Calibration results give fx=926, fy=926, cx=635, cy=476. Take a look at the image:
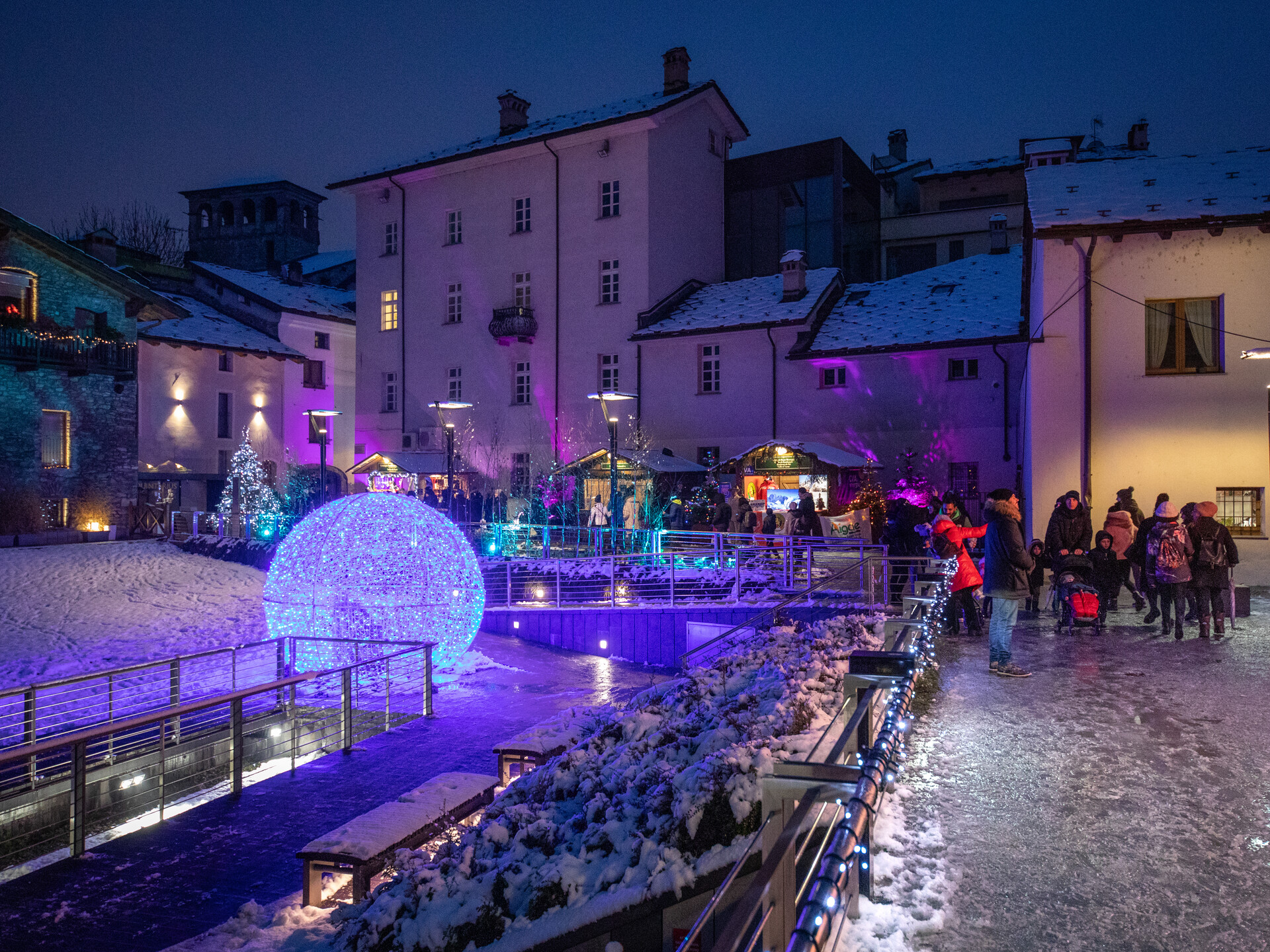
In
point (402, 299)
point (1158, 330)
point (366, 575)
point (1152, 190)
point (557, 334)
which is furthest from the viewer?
point (402, 299)

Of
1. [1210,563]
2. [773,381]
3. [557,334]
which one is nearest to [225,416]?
[557,334]

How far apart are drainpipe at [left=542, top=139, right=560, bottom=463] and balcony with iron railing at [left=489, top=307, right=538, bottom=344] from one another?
3.56ft

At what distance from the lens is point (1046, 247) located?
1745 centimetres

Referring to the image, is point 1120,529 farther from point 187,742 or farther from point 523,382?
point 523,382

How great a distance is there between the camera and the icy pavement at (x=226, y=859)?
5.86 metres

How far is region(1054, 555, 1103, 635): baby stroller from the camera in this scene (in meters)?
11.6

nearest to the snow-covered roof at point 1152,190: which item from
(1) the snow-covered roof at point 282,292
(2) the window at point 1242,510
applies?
(2) the window at point 1242,510

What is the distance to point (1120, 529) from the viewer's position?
42.0 ft

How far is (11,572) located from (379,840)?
19.2 meters

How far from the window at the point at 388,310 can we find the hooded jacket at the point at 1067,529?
34.9 meters

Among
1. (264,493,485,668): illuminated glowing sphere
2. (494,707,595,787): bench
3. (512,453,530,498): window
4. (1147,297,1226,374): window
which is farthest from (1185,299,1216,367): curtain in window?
(512,453,530,498): window

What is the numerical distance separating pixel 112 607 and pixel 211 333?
2471 centimetres

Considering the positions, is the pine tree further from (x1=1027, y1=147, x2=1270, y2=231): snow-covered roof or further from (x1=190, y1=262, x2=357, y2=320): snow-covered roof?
(x1=1027, y1=147, x2=1270, y2=231): snow-covered roof

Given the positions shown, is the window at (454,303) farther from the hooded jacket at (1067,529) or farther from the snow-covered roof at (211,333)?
the hooded jacket at (1067,529)
